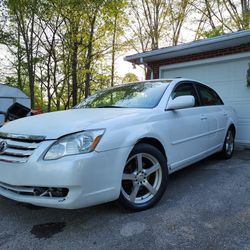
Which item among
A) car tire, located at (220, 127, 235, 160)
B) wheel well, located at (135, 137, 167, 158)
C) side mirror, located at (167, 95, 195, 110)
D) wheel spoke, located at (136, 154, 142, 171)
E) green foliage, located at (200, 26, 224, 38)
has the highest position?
green foliage, located at (200, 26, 224, 38)

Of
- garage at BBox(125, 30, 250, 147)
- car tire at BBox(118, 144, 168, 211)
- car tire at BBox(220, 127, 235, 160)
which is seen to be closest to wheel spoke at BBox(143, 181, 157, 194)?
car tire at BBox(118, 144, 168, 211)

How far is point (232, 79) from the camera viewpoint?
648 cm

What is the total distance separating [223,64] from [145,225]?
5.34 metres

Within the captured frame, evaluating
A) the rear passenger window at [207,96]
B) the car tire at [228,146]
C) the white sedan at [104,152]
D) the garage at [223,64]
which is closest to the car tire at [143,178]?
the white sedan at [104,152]

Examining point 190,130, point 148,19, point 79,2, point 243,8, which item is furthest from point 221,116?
point 148,19

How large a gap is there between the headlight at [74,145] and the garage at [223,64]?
15.5ft

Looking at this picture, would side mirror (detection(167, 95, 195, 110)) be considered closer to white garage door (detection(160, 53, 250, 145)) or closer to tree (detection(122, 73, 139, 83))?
white garage door (detection(160, 53, 250, 145))

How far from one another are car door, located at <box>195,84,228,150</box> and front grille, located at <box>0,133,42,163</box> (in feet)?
9.17

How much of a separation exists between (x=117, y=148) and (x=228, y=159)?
348 cm

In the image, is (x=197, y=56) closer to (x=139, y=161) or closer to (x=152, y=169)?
(x=152, y=169)

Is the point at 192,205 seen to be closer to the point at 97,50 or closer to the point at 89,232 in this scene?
the point at 89,232

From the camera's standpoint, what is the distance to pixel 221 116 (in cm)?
463

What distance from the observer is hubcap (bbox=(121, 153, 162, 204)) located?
8.68 ft

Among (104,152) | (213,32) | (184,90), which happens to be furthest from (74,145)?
(213,32)
